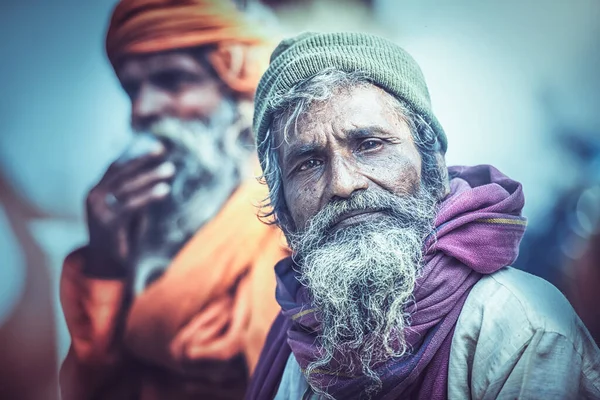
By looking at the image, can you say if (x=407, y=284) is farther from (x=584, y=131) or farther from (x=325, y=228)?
(x=584, y=131)

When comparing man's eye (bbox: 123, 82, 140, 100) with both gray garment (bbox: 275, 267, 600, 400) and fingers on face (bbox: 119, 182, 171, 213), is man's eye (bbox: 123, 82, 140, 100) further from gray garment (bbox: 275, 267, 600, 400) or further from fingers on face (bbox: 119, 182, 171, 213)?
gray garment (bbox: 275, 267, 600, 400)

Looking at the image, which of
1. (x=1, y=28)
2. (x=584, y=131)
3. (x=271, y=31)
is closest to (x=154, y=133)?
(x=271, y=31)

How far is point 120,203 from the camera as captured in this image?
2506mm

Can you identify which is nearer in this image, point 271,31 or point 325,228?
point 325,228

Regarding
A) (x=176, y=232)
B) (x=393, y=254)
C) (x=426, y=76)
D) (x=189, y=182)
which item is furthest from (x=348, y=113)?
(x=176, y=232)

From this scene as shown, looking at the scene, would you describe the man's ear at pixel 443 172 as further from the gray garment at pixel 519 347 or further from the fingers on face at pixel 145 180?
the fingers on face at pixel 145 180

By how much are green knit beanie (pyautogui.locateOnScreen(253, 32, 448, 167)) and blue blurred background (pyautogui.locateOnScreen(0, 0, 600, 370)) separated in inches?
20.4

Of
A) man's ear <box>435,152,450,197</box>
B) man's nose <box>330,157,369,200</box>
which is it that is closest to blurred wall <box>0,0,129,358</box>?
man's nose <box>330,157,369,200</box>

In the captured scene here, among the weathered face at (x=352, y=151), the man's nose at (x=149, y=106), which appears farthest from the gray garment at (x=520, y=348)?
the man's nose at (x=149, y=106)

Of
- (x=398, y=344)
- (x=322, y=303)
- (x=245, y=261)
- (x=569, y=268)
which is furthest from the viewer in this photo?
(x=245, y=261)

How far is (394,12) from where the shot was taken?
2354 millimetres

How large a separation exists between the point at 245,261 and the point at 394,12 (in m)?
1.56

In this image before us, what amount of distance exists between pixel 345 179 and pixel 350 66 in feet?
1.48

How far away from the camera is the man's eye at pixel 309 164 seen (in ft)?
5.64
